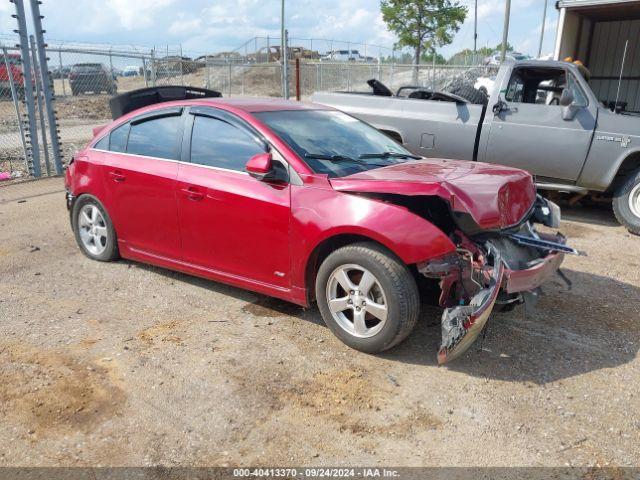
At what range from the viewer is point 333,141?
4398mm

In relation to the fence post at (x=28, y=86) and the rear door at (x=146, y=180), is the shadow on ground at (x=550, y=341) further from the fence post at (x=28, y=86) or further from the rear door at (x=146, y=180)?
the fence post at (x=28, y=86)

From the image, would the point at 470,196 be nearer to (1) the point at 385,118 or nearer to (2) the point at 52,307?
(2) the point at 52,307

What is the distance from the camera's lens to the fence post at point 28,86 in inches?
367

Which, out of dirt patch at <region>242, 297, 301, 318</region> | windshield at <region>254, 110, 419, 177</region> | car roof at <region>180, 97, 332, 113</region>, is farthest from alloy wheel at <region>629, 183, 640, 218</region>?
dirt patch at <region>242, 297, 301, 318</region>

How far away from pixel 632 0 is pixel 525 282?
7.81 metres

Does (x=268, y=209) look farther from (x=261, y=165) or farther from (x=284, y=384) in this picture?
(x=284, y=384)

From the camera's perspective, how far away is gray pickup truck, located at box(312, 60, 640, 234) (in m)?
6.87

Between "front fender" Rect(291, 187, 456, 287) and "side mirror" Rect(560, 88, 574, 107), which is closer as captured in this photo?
"front fender" Rect(291, 187, 456, 287)

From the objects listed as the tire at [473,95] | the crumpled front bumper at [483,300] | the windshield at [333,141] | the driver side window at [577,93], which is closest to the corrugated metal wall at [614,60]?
the tire at [473,95]

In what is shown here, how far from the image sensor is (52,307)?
178 inches

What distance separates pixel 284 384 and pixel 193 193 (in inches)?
70.7

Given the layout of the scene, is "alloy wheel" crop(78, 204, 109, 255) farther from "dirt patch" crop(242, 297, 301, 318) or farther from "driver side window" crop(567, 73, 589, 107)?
"driver side window" crop(567, 73, 589, 107)

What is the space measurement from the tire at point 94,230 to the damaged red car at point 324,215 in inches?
1.7

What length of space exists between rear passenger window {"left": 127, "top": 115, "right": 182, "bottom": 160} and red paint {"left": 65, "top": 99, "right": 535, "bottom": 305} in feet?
0.27
